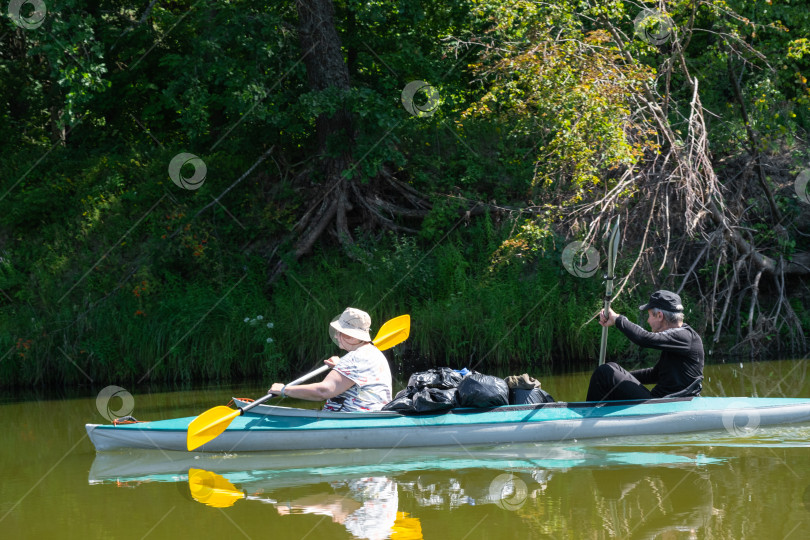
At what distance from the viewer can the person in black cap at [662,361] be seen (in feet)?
21.3

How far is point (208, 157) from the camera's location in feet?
47.3

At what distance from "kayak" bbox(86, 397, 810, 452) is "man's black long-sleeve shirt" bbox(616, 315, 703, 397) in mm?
175

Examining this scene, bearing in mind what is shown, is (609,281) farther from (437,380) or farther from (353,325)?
(353,325)

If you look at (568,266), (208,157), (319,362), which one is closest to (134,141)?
(208,157)

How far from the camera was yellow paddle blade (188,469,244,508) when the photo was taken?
5.41 metres

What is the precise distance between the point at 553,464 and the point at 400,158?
6.91 m

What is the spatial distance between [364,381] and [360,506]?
1452 mm
